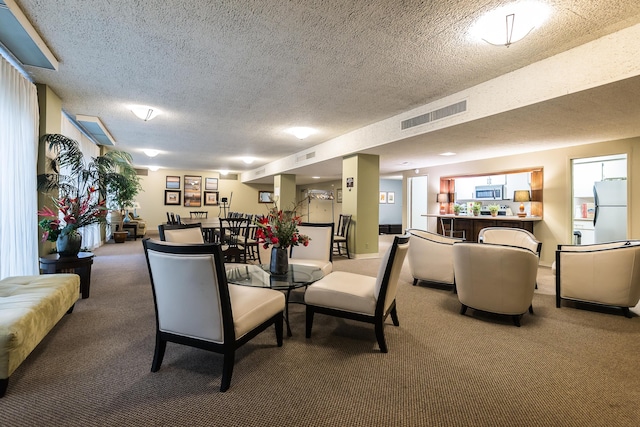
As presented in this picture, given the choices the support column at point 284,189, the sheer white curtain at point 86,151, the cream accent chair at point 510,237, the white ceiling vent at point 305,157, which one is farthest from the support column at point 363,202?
the sheer white curtain at point 86,151

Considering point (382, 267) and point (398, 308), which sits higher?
point (382, 267)

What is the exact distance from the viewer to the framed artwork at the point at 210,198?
13250 mm

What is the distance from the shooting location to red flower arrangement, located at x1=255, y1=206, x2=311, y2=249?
2926 millimetres

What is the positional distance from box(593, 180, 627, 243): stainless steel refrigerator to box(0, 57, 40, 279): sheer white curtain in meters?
8.93

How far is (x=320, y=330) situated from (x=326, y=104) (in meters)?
3.30

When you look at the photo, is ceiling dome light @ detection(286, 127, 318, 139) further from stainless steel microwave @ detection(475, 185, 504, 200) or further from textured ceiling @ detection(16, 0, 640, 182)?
stainless steel microwave @ detection(475, 185, 504, 200)

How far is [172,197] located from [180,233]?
9739 mm

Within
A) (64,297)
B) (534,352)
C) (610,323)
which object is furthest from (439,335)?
(64,297)

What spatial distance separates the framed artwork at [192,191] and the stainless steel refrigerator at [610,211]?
12.8 meters

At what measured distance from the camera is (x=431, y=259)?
427 centimetres

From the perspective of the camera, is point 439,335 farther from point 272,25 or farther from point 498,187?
point 498,187

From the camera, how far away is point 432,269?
4281 millimetres

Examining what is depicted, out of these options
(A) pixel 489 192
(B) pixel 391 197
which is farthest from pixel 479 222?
(B) pixel 391 197

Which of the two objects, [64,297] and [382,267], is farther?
[64,297]
